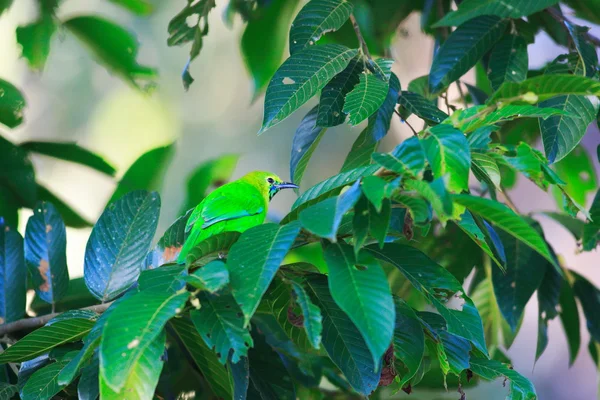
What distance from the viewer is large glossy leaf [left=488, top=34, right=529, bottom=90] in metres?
2.06

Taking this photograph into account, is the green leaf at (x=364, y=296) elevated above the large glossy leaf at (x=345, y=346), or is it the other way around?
the green leaf at (x=364, y=296)

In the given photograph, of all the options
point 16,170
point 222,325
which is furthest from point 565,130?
point 16,170

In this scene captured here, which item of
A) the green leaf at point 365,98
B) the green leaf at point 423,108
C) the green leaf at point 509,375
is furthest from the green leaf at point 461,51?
the green leaf at point 509,375

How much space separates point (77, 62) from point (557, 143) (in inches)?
306

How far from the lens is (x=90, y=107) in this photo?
8.09m

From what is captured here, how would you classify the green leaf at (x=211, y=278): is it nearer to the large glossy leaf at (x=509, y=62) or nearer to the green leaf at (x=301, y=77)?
the green leaf at (x=301, y=77)

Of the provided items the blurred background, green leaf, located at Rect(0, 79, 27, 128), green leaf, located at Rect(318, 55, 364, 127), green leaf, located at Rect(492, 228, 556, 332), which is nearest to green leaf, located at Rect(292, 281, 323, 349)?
→ green leaf, located at Rect(318, 55, 364, 127)

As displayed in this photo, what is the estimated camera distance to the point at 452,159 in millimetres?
1061

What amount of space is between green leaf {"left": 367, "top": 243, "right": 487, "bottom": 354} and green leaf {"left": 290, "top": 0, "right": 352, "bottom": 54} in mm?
765

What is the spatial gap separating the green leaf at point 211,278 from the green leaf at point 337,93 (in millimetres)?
657

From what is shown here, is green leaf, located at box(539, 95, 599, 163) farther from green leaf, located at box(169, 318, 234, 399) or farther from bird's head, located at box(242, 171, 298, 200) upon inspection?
bird's head, located at box(242, 171, 298, 200)

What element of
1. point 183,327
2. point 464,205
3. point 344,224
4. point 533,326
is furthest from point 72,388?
point 533,326

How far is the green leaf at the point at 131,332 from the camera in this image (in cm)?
98

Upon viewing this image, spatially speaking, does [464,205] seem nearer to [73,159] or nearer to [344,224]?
[344,224]
